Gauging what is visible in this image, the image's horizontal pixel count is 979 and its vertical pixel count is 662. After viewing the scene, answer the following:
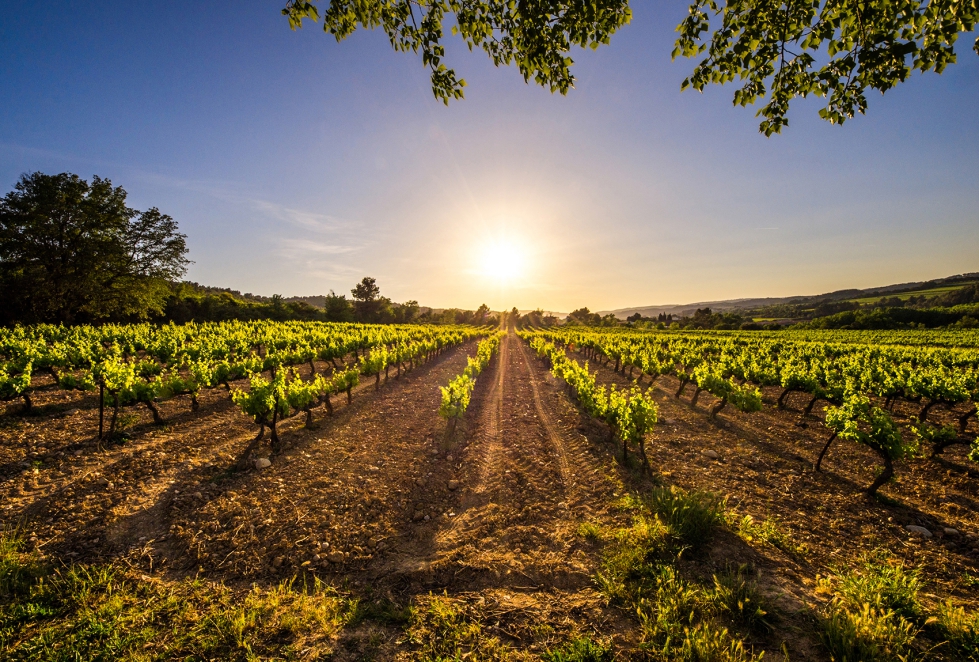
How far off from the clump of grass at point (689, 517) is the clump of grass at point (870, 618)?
1394 millimetres

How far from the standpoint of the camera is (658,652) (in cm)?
359

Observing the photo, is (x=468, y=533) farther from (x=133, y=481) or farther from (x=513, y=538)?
(x=133, y=481)

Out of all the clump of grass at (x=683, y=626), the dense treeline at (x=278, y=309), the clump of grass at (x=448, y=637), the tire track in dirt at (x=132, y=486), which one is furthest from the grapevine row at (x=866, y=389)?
the dense treeline at (x=278, y=309)

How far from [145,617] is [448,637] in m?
3.73

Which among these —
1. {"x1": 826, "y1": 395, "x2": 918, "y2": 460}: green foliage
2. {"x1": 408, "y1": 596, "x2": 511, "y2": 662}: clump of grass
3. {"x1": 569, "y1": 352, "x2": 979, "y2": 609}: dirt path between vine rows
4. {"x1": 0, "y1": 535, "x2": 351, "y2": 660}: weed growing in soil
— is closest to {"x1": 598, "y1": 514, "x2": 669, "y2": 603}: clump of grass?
{"x1": 569, "y1": 352, "x2": 979, "y2": 609}: dirt path between vine rows

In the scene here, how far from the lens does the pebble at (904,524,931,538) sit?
6312 millimetres

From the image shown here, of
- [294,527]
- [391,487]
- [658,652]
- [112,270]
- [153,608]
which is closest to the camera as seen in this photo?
[658,652]

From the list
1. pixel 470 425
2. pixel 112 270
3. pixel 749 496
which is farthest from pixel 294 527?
pixel 112 270

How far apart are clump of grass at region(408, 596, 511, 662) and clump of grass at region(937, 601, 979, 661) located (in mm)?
4507

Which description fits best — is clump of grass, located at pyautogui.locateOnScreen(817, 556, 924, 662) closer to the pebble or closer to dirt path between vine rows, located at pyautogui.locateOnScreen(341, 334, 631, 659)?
dirt path between vine rows, located at pyautogui.locateOnScreen(341, 334, 631, 659)

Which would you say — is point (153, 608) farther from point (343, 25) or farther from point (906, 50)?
point (906, 50)

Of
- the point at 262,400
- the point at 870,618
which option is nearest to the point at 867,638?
the point at 870,618

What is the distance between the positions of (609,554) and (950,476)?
34.1 feet

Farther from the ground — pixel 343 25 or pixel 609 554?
pixel 343 25
